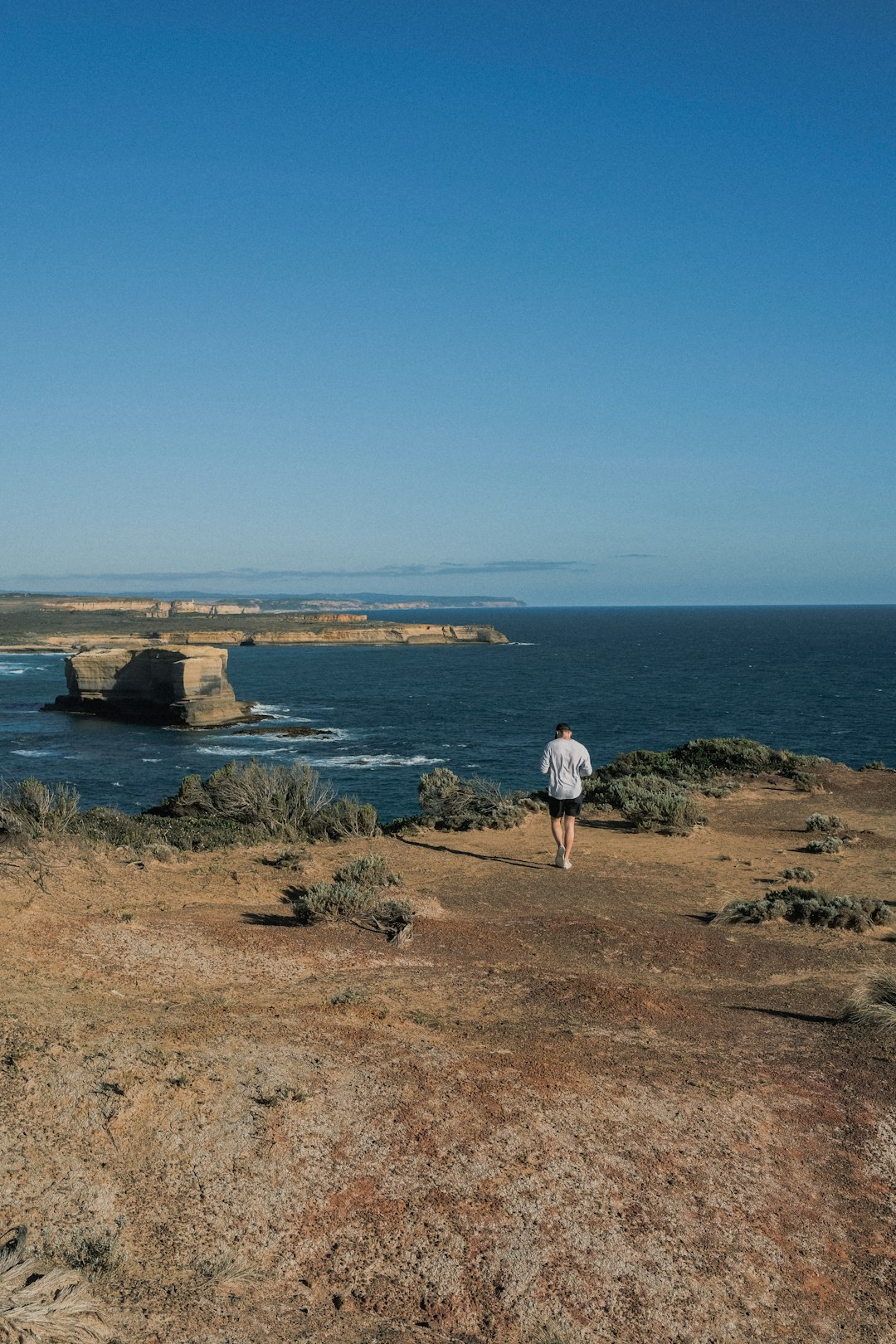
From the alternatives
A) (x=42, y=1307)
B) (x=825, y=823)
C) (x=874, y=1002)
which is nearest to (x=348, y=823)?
(x=825, y=823)

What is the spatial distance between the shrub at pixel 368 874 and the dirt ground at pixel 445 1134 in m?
2.06

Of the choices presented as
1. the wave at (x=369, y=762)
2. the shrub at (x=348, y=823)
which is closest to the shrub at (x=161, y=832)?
the shrub at (x=348, y=823)

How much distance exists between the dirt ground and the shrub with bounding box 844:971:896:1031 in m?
0.29

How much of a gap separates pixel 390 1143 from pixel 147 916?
5.59m

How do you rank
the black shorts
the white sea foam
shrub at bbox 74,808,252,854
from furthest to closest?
the white sea foam
shrub at bbox 74,808,252,854
the black shorts

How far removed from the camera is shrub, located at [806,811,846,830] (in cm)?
1680

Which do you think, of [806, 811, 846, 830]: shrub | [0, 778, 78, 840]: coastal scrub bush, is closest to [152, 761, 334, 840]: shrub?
[0, 778, 78, 840]: coastal scrub bush

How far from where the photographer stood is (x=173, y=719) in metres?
51.6

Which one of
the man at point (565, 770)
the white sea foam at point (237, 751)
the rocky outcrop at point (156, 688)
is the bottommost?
the white sea foam at point (237, 751)

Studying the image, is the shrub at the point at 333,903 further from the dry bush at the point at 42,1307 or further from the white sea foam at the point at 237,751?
the white sea foam at the point at 237,751

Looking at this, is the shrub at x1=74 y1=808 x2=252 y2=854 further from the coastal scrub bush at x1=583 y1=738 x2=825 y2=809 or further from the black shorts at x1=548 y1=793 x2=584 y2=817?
the coastal scrub bush at x1=583 y1=738 x2=825 y2=809

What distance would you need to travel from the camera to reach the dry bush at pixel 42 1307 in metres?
3.87

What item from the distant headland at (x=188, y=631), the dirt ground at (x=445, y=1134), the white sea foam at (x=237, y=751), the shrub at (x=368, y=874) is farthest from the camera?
the distant headland at (x=188, y=631)

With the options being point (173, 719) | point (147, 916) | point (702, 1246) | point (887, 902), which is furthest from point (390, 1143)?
point (173, 719)
